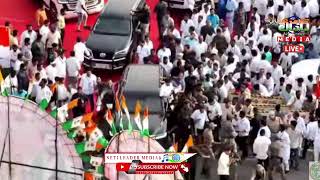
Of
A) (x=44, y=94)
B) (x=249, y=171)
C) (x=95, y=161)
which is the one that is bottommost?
(x=249, y=171)

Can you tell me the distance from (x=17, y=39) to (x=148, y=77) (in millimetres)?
2851

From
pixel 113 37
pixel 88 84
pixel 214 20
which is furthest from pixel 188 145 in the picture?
pixel 214 20

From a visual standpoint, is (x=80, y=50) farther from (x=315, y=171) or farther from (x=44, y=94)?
(x=315, y=171)

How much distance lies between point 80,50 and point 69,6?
1743 millimetres

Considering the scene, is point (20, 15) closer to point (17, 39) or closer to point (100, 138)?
point (17, 39)

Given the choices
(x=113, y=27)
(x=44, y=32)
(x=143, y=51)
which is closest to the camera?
(x=44, y=32)

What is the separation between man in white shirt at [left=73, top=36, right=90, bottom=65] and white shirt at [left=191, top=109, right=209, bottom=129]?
2.77 m

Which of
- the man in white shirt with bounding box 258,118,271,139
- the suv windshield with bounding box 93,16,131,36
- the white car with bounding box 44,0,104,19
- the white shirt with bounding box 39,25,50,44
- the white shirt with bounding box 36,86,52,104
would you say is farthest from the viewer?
the white car with bounding box 44,0,104,19

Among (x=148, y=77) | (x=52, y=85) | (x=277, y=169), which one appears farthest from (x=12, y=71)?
(x=277, y=169)

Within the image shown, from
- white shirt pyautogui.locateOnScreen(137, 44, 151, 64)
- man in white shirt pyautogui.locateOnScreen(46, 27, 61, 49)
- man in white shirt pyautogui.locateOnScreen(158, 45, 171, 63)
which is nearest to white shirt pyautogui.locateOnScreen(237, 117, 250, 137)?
man in white shirt pyautogui.locateOnScreen(158, 45, 171, 63)

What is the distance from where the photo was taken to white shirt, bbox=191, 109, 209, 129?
63.0ft

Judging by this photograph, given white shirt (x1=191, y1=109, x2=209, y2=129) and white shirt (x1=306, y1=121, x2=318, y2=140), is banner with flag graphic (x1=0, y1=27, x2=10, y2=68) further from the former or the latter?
white shirt (x1=306, y1=121, x2=318, y2=140)

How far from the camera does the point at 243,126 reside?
19344mm

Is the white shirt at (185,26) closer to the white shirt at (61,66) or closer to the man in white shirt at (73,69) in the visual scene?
the man in white shirt at (73,69)
